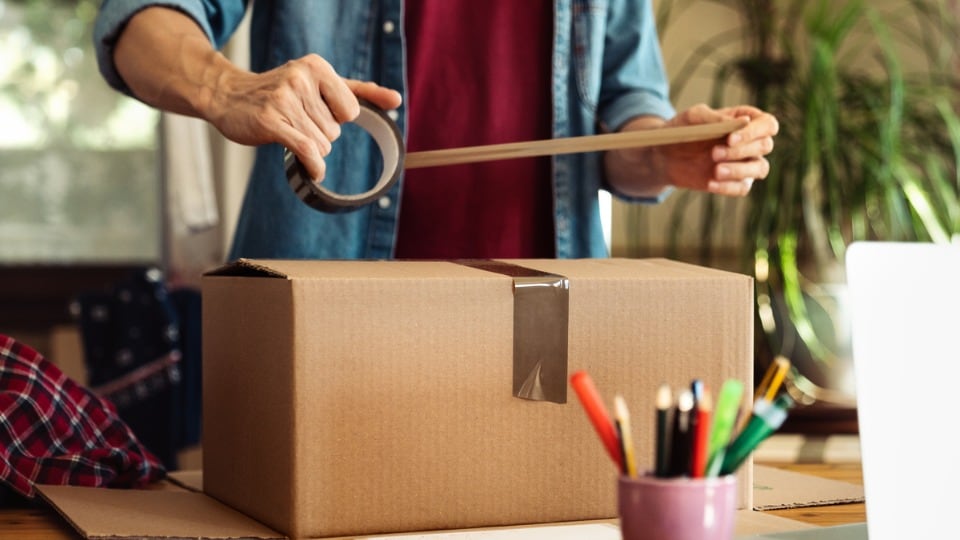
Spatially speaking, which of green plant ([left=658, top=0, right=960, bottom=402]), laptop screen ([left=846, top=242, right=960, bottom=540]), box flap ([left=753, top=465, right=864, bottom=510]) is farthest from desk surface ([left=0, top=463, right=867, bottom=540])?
green plant ([left=658, top=0, right=960, bottom=402])

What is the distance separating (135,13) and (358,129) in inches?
10.0

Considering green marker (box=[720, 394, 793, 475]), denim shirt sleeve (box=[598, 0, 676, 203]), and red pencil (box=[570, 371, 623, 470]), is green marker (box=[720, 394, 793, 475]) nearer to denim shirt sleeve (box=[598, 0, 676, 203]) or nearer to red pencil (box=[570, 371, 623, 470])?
red pencil (box=[570, 371, 623, 470])

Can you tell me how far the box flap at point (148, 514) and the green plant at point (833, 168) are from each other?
1.61 meters

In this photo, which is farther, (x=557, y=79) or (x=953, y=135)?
(x=953, y=135)

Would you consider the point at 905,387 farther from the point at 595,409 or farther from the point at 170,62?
the point at 170,62

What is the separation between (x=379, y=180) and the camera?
0.88 metres

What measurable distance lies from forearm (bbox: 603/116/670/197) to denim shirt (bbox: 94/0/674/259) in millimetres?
16

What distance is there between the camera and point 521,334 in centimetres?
78

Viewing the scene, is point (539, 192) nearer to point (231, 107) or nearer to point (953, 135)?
point (231, 107)

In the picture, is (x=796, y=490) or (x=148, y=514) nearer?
(x=148, y=514)

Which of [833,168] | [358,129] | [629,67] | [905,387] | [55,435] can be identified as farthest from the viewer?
[833,168]

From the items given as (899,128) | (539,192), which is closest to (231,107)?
(539,192)

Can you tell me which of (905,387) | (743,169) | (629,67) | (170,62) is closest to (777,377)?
(905,387)

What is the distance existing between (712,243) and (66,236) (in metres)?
2.40
